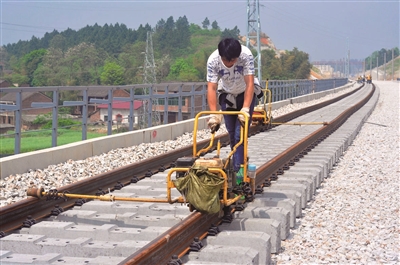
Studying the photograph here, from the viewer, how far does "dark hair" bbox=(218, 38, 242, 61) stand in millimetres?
6562

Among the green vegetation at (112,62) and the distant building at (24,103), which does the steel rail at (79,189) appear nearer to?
the distant building at (24,103)

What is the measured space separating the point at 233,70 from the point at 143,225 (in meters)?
1.90

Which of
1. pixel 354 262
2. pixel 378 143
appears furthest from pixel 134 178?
pixel 378 143

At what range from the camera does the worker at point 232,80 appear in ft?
21.7

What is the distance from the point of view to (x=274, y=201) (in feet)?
24.5

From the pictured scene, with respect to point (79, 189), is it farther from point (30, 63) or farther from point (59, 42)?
point (59, 42)

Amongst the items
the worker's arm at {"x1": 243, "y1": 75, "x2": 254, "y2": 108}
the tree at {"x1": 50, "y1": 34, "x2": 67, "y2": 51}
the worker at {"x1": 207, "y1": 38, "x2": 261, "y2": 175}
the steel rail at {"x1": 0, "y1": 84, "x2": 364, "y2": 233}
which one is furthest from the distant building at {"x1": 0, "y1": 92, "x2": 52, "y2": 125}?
the tree at {"x1": 50, "y1": 34, "x2": 67, "y2": 51}

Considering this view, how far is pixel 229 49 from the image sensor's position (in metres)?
6.57

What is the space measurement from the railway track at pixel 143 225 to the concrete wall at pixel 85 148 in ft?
5.37

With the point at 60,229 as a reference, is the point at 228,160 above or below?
above

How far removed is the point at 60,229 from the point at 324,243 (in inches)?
102

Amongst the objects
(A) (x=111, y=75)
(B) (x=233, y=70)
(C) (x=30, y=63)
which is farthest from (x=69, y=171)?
(C) (x=30, y=63)

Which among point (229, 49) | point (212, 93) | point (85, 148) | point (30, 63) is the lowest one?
point (85, 148)

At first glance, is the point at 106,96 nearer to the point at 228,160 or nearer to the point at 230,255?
the point at 228,160
